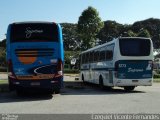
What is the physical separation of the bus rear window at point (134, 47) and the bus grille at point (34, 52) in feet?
18.2

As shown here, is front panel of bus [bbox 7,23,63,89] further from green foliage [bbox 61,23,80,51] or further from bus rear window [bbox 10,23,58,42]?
green foliage [bbox 61,23,80,51]

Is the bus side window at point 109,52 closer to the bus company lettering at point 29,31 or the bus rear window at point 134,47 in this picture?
the bus rear window at point 134,47

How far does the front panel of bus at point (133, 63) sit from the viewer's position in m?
23.7

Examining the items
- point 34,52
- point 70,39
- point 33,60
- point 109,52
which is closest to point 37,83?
point 33,60

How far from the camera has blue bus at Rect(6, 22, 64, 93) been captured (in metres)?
19.5

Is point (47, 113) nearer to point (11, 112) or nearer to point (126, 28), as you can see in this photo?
point (11, 112)

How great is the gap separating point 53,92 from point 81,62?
12.8m

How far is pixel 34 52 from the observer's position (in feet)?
64.0

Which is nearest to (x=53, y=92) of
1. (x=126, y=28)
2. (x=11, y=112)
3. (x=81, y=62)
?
(x=11, y=112)

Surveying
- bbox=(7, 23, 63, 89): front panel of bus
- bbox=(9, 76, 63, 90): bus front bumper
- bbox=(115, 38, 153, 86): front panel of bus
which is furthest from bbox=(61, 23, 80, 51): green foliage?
bbox=(9, 76, 63, 90): bus front bumper

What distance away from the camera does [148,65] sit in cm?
2398

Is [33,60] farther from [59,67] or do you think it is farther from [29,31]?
[29,31]

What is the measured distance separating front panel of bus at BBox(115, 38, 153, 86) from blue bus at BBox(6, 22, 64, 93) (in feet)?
16.7

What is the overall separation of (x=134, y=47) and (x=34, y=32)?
6587 mm
